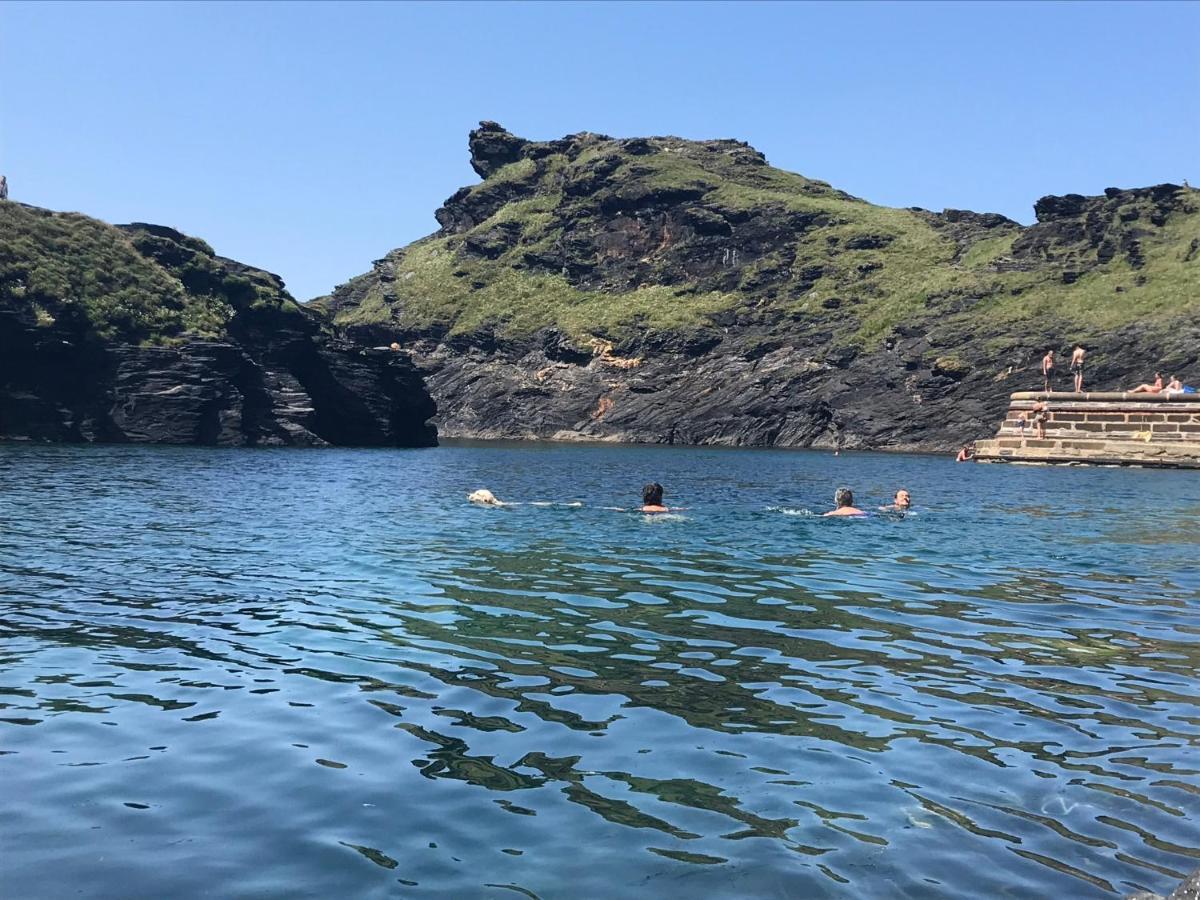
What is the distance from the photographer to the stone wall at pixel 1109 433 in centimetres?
6488

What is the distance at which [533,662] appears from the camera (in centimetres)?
1152

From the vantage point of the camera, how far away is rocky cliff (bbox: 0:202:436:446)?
256 ft

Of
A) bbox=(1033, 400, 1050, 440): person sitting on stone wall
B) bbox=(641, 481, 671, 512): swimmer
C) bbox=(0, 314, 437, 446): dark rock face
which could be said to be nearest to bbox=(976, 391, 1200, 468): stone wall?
bbox=(1033, 400, 1050, 440): person sitting on stone wall

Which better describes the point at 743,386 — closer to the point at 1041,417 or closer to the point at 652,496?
the point at 1041,417

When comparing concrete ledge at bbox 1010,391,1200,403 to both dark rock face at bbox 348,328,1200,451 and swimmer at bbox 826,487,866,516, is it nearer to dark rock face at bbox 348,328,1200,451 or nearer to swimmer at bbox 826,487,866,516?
dark rock face at bbox 348,328,1200,451

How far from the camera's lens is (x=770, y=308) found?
143625mm

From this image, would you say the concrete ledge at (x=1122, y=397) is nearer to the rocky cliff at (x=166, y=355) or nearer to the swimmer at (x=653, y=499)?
the swimmer at (x=653, y=499)

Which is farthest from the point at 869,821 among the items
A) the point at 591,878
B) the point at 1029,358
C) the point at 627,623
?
the point at 1029,358

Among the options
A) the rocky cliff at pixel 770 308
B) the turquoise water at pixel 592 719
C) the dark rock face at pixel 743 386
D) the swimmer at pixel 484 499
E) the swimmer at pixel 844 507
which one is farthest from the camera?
the rocky cliff at pixel 770 308

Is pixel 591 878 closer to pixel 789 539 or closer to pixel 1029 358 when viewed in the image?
pixel 789 539

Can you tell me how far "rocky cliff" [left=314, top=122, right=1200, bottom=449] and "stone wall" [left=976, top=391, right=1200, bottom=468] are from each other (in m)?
22.8

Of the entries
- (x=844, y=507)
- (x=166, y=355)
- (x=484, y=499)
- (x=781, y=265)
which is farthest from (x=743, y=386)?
(x=844, y=507)

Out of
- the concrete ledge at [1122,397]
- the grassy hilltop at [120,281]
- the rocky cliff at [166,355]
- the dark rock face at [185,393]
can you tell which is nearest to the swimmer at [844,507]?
the concrete ledge at [1122,397]

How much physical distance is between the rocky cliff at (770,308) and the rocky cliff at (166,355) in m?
40.0
